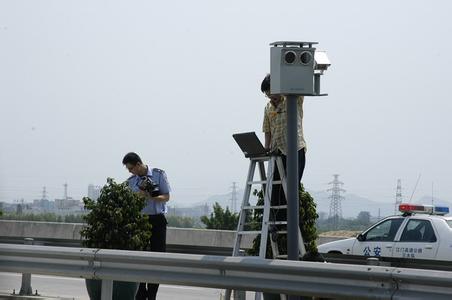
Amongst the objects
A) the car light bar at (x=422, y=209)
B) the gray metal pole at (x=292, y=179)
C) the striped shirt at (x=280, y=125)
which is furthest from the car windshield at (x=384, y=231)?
the gray metal pole at (x=292, y=179)

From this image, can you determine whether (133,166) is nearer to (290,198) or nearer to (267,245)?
(267,245)

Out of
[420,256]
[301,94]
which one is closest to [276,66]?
[301,94]

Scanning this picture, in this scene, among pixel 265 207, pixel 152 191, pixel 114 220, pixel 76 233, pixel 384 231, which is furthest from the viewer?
pixel 76 233

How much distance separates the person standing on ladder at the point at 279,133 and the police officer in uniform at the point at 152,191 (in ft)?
6.54

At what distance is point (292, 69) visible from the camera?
995 cm

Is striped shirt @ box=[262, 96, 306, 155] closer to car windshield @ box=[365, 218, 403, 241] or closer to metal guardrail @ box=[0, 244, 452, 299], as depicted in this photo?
metal guardrail @ box=[0, 244, 452, 299]

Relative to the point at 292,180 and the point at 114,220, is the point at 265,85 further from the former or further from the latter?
the point at 114,220

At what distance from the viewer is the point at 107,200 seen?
12.1 meters

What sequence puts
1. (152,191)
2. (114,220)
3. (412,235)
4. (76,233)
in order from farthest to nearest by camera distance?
(76,233) < (412,235) < (152,191) < (114,220)

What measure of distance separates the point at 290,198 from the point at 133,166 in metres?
3.41

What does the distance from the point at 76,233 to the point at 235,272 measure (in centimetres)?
1947

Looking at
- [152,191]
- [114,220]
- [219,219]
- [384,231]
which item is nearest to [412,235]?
[384,231]

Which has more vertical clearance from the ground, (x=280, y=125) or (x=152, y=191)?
(x=280, y=125)

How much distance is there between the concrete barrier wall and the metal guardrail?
14311mm
